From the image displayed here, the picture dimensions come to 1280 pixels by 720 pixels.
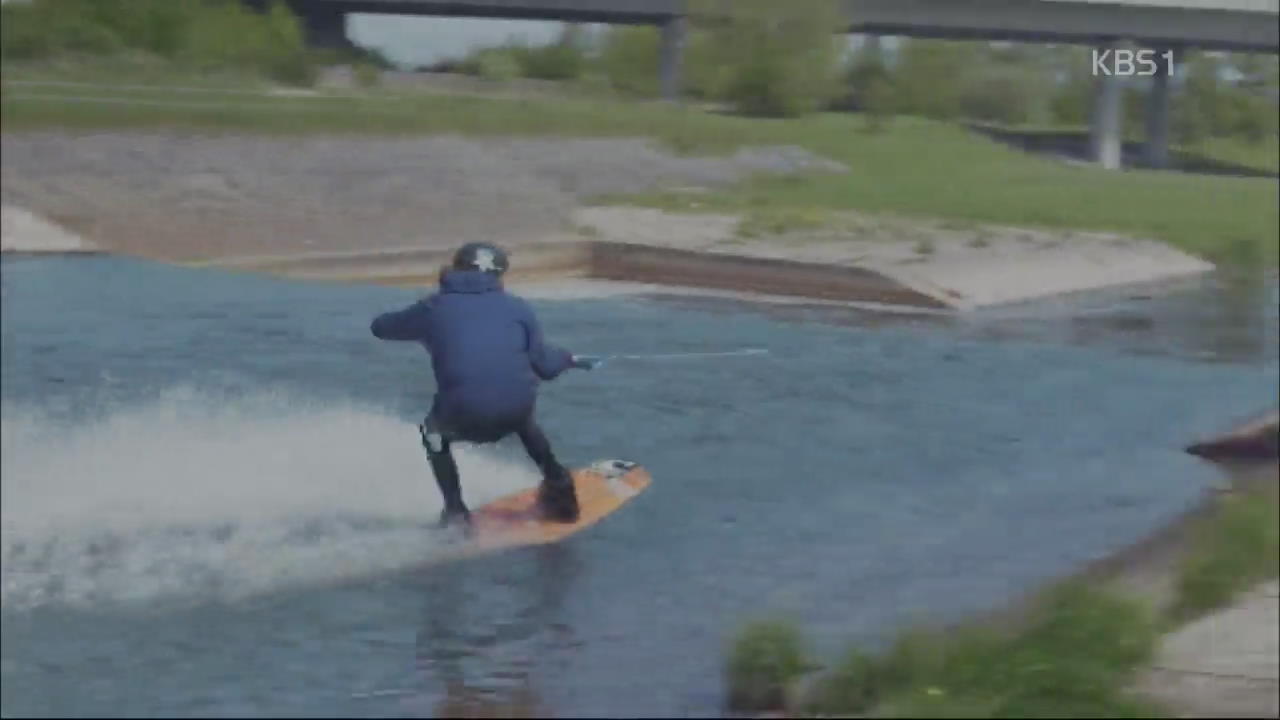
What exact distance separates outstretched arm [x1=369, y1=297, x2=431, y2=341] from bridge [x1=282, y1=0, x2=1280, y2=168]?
2.26 ft

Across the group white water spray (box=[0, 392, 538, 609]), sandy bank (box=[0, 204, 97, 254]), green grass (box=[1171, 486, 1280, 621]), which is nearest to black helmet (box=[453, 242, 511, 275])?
white water spray (box=[0, 392, 538, 609])

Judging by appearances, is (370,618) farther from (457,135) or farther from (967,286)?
(967,286)

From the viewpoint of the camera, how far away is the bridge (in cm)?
659

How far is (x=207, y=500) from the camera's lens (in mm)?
6043

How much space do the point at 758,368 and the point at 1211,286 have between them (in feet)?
5.77

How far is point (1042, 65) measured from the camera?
7.52 metres

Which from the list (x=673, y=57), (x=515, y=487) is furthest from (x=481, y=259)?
(x=673, y=57)

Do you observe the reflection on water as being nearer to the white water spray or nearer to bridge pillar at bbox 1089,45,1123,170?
the white water spray

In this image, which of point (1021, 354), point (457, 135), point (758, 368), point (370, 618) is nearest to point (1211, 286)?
point (1021, 354)

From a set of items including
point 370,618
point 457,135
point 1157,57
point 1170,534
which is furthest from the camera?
point 1157,57

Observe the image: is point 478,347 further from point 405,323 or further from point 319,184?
point 319,184

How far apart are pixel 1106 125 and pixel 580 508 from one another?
2.28 meters

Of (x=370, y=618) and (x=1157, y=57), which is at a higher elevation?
(x=1157, y=57)

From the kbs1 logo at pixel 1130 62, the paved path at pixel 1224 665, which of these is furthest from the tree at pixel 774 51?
the paved path at pixel 1224 665
